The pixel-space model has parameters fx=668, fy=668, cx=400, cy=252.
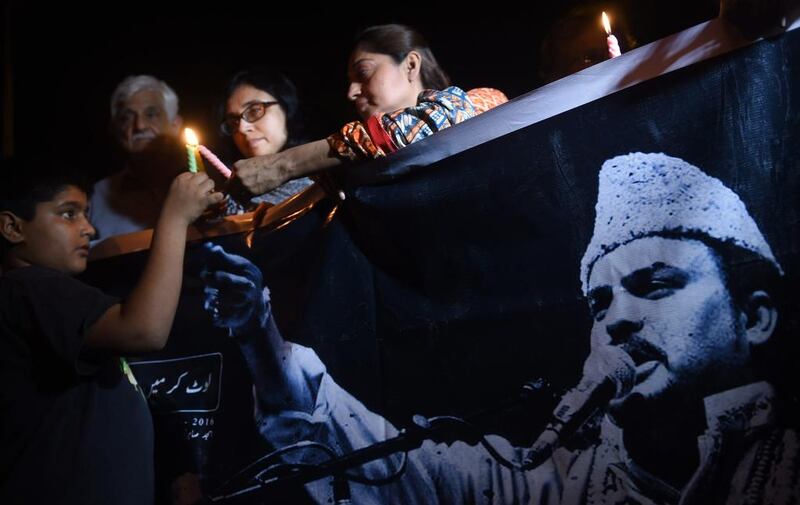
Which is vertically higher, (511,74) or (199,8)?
(199,8)

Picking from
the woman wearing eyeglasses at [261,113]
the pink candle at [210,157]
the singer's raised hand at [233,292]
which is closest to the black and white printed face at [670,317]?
the singer's raised hand at [233,292]

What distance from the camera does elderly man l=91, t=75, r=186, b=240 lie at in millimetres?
3350

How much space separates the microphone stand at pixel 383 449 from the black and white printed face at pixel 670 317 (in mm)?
238

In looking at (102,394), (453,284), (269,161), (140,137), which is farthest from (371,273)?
(140,137)

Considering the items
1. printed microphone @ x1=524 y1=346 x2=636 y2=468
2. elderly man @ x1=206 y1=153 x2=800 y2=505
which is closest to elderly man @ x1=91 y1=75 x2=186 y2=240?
elderly man @ x1=206 y1=153 x2=800 y2=505

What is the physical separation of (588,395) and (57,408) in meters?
1.43

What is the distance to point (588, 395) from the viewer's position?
1554 millimetres

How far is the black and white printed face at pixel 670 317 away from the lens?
1.42m

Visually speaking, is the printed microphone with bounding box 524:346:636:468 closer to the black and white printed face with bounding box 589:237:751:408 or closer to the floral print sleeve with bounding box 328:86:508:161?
the black and white printed face with bounding box 589:237:751:408

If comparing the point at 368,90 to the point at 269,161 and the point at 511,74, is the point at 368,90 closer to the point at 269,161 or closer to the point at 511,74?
the point at 269,161

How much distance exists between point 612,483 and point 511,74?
245 cm

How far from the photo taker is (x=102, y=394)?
1933 mm

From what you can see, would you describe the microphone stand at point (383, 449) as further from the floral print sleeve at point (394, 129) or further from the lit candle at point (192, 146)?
the lit candle at point (192, 146)

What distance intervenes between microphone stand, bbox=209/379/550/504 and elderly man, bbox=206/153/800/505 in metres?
0.04
